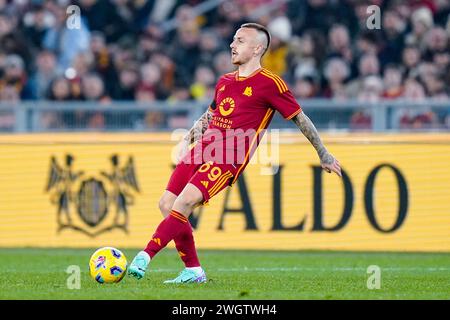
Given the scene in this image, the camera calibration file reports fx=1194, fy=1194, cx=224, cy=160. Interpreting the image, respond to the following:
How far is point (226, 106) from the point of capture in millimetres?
10883

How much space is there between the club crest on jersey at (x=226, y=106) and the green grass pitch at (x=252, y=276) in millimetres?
1571

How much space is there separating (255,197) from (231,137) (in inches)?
209

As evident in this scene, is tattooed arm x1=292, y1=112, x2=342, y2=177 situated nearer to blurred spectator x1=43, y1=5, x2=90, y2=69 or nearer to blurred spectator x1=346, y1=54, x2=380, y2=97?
blurred spectator x1=346, y1=54, x2=380, y2=97

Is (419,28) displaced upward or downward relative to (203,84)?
upward

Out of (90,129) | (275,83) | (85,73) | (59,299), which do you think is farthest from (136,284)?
(85,73)

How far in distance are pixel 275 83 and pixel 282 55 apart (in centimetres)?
906

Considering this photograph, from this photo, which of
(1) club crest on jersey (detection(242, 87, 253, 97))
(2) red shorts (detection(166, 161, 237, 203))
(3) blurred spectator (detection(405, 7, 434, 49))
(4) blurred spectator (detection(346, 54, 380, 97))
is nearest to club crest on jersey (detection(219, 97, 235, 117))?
(1) club crest on jersey (detection(242, 87, 253, 97))

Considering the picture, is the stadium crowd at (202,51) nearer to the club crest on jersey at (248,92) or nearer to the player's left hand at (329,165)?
the club crest on jersey at (248,92)

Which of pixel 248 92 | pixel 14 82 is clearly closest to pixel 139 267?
pixel 248 92

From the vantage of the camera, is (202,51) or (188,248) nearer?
(188,248)

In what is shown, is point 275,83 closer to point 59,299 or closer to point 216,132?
point 216,132

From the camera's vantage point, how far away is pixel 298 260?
47.1ft

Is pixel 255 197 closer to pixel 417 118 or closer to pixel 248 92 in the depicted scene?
pixel 417 118

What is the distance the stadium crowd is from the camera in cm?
1864
